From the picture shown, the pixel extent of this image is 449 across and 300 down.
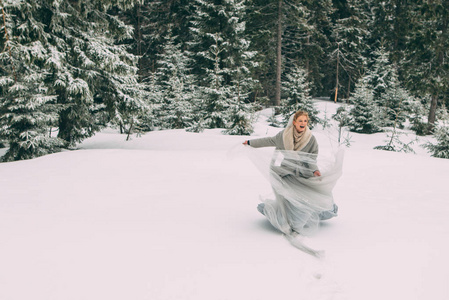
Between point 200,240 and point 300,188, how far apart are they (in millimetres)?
1556

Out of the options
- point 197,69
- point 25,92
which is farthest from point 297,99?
point 25,92

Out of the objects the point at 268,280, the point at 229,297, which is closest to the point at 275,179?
the point at 268,280

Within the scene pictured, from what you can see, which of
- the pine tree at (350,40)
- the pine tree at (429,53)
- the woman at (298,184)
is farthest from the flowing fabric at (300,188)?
the pine tree at (350,40)

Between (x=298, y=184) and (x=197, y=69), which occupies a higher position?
(x=197, y=69)

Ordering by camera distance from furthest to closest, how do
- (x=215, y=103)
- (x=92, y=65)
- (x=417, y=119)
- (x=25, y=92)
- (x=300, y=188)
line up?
1. (x=417, y=119)
2. (x=215, y=103)
3. (x=92, y=65)
4. (x=25, y=92)
5. (x=300, y=188)

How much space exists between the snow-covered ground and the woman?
0.25 m

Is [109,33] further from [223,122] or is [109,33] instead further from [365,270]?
[365,270]

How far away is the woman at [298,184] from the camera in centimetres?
423

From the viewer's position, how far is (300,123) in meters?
4.21

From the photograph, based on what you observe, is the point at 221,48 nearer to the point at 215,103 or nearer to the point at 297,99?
the point at 215,103

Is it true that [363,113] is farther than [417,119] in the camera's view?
No

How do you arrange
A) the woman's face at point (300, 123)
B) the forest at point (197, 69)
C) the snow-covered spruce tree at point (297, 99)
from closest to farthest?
1. the woman's face at point (300, 123)
2. the forest at point (197, 69)
3. the snow-covered spruce tree at point (297, 99)

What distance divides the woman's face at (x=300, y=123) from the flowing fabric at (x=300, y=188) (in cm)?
34

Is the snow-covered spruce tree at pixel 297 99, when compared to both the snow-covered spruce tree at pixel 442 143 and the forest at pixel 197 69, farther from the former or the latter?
the snow-covered spruce tree at pixel 442 143
